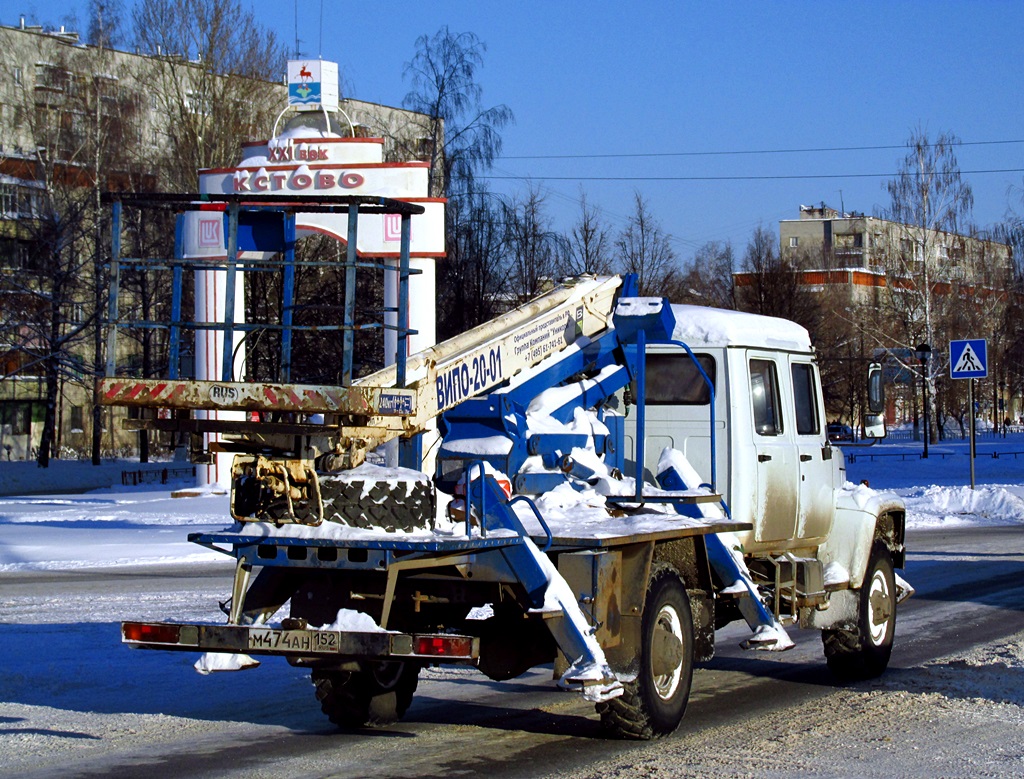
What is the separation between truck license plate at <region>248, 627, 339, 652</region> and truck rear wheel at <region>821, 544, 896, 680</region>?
437 centimetres

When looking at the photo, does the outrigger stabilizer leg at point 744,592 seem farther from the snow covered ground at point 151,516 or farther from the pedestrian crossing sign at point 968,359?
the pedestrian crossing sign at point 968,359

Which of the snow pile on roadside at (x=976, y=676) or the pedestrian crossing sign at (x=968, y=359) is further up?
the pedestrian crossing sign at (x=968, y=359)

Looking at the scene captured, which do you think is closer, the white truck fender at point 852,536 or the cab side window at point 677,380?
the cab side window at point 677,380

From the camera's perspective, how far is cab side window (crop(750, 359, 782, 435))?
29.8 feet

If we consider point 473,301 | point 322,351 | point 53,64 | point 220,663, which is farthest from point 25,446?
point 220,663

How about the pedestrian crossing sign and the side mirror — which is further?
the pedestrian crossing sign

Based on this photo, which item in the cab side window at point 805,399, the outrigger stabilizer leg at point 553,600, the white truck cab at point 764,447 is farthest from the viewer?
the cab side window at point 805,399

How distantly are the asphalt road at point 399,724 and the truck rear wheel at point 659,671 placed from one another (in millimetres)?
136

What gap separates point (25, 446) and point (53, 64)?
21.9m

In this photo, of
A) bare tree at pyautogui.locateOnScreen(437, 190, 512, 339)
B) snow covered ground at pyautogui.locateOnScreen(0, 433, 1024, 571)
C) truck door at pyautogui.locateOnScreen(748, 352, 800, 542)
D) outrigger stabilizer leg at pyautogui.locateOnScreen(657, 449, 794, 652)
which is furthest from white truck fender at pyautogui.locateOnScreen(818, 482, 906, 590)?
bare tree at pyautogui.locateOnScreen(437, 190, 512, 339)

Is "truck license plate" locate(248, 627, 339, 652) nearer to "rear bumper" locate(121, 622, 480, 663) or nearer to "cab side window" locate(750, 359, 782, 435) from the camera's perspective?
"rear bumper" locate(121, 622, 480, 663)

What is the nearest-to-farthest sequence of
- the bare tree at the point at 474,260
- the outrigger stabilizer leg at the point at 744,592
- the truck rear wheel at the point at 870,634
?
1. the outrigger stabilizer leg at the point at 744,592
2. the truck rear wheel at the point at 870,634
3. the bare tree at the point at 474,260

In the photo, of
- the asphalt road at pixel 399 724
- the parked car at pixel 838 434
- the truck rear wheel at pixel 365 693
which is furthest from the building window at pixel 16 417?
the truck rear wheel at pixel 365 693

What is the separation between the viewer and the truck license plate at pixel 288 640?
20.7 feet
